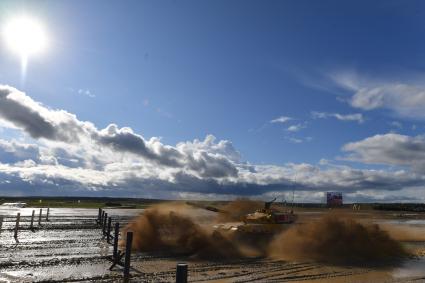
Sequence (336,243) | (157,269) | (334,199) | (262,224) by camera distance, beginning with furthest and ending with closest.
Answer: (334,199) → (262,224) → (336,243) → (157,269)

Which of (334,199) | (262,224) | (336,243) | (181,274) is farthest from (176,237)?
(334,199)

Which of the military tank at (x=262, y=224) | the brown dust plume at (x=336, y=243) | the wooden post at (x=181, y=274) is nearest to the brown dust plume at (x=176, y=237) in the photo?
the military tank at (x=262, y=224)

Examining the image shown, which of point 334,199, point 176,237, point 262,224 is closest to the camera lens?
point 176,237

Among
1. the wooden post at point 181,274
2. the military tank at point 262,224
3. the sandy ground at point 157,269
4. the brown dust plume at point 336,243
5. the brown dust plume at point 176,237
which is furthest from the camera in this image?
the military tank at point 262,224

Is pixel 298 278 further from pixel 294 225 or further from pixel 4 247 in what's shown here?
pixel 4 247

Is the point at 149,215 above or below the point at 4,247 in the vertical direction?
above

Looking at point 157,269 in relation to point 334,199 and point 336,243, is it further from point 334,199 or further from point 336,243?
point 334,199

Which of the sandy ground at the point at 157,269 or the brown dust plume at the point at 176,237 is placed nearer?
the sandy ground at the point at 157,269

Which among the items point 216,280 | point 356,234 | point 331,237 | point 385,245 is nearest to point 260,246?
point 331,237

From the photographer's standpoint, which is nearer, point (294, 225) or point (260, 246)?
point (260, 246)

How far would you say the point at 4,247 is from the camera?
23.8 m

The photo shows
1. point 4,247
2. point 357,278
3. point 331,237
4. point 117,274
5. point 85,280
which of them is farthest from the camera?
point 331,237

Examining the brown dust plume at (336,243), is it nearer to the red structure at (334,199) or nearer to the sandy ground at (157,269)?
the sandy ground at (157,269)

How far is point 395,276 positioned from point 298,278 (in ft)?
14.8
